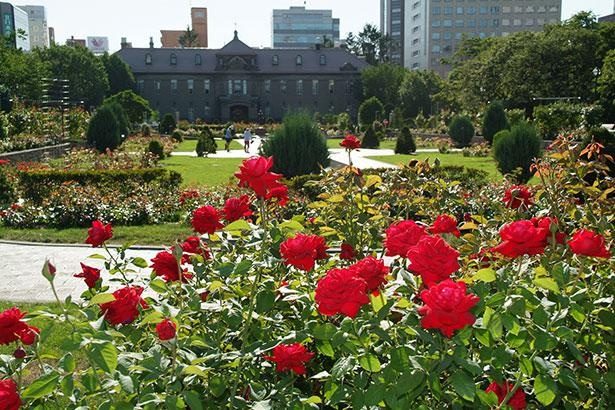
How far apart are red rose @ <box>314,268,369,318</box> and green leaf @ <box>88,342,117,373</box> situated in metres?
0.56

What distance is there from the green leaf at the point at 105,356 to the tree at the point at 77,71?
2471 inches

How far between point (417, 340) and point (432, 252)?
1.06 ft

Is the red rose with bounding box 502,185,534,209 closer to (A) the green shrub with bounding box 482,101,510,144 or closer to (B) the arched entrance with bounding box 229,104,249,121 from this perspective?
(A) the green shrub with bounding box 482,101,510,144

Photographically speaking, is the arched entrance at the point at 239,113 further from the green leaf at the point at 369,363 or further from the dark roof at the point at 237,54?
the green leaf at the point at 369,363

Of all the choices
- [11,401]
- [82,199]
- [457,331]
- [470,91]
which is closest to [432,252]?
[457,331]

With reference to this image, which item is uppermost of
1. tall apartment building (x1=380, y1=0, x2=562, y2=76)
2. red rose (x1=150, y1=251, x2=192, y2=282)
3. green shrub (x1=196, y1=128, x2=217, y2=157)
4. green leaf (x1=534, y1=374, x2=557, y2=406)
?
tall apartment building (x1=380, y1=0, x2=562, y2=76)

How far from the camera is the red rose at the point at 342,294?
1861 mm

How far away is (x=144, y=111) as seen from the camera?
50.9 m

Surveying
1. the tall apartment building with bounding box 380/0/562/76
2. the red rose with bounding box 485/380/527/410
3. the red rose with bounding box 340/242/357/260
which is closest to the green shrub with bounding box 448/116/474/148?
the red rose with bounding box 340/242/357/260

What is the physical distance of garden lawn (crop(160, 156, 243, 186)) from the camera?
725 inches

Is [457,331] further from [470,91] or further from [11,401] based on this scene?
[470,91]

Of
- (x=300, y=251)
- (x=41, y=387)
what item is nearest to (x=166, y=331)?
(x=41, y=387)

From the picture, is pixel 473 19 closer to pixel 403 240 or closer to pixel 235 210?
pixel 235 210

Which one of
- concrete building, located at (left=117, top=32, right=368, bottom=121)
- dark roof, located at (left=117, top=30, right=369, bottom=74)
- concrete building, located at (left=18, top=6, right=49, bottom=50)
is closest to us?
concrete building, located at (left=117, top=32, right=368, bottom=121)
